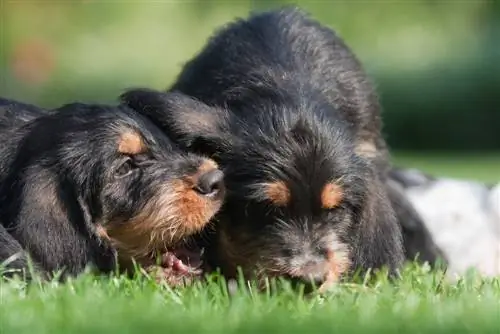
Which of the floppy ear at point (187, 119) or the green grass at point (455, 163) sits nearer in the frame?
the floppy ear at point (187, 119)

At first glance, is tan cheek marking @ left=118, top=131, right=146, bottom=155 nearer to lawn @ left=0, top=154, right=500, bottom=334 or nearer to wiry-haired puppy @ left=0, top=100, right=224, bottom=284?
wiry-haired puppy @ left=0, top=100, right=224, bottom=284

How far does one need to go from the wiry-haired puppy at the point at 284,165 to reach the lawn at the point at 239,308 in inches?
13.9

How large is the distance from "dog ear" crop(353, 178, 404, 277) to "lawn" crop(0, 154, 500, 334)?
720 millimetres

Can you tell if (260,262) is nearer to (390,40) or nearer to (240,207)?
(240,207)

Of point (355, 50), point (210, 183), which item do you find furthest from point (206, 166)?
point (355, 50)

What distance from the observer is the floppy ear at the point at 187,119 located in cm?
642

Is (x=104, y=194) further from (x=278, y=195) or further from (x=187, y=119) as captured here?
(x=278, y=195)

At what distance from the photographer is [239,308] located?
4.99 meters

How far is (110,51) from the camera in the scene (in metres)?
23.4

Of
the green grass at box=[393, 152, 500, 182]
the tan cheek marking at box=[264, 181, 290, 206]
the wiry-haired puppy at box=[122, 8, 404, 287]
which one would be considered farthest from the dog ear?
the green grass at box=[393, 152, 500, 182]

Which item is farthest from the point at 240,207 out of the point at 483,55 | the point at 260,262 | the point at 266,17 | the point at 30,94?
the point at 483,55

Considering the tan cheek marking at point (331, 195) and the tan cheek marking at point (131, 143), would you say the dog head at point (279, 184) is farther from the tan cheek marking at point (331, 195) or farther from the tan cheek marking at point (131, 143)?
the tan cheek marking at point (131, 143)

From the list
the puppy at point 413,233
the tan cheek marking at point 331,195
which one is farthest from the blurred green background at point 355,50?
the tan cheek marking at point 331,195

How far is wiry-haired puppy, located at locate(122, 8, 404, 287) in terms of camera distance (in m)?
6.12
